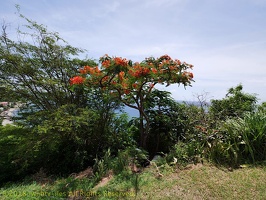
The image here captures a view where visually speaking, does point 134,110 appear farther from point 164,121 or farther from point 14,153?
point 14,153

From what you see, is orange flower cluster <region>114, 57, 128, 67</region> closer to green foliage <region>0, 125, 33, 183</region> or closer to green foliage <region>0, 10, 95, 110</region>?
green foliage <region>0, 10, 95, 110</region>

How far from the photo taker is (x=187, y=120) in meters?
4.64

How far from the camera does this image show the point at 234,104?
5285 millimetres

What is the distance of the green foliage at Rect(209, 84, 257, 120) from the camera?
4.87 metres

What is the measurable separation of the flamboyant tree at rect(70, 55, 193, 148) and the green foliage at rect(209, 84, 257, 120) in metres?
1.68

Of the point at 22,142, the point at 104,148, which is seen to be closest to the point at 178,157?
the point at 104,148

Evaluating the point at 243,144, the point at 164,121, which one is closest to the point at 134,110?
the point at 164,121

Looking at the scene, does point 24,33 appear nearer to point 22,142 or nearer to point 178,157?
point 22,142

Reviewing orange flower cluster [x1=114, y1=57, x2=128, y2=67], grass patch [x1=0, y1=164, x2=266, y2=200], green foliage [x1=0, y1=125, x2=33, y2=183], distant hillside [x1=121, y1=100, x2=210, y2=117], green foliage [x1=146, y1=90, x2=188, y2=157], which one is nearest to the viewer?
grass patch [x1=0, y1=164, x2=266, y2=200]

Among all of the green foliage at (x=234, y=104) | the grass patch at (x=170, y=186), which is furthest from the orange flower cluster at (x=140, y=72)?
the green foliage at (x=234, y=104)

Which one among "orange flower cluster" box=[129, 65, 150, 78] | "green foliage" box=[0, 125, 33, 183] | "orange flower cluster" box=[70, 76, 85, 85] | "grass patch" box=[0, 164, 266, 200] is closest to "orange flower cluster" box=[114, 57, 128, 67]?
"orange flower cluster" box=[129, 65, 150, 78]

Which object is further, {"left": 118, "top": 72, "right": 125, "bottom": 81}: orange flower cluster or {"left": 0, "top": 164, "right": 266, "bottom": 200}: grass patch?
{"left": 118, "top": 72, "right": 125, "bottom": 81}: orange flower cluster

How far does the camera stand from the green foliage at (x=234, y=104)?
192 inches

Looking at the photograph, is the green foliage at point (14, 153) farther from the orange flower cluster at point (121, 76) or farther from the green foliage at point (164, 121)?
the green foliage at point (164, 121)
